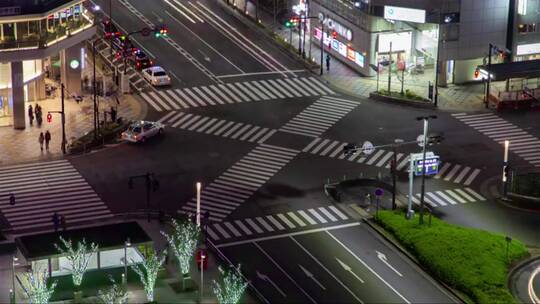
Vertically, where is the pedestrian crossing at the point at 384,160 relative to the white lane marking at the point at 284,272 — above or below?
above

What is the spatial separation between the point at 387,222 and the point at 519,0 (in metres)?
50.7

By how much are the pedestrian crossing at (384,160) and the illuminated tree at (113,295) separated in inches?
1468

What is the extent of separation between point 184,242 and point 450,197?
30.1 metres

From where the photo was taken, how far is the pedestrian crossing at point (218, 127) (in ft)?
450

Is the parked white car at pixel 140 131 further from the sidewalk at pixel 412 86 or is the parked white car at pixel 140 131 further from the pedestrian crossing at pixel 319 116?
the sidewalk at pixel 412 86

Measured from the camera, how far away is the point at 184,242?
102438 millimetres

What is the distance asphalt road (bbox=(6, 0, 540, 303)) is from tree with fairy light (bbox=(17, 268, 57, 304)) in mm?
16481

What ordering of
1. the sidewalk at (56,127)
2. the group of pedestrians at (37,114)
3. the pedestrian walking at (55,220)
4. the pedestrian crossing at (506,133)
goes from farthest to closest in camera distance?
the group of pedestrians at (37,114) < the pedestrian crossing at (506,133) < the sidewalk at (56,127) < the pedestrian walking at (55,220)

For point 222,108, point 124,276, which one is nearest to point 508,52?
point 222,108

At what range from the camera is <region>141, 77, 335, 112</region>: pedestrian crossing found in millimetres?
147500

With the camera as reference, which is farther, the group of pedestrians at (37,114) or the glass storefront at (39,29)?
the group of pedestrians at (37,114)

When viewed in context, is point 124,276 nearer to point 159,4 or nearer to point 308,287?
point 308,287

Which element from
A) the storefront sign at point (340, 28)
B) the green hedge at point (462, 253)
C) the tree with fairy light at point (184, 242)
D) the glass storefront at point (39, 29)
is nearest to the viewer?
the green hedge at point (462, 253)

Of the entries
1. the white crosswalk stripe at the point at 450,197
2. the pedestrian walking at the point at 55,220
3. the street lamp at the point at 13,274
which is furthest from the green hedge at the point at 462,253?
the street lamp at the point at 13,274
